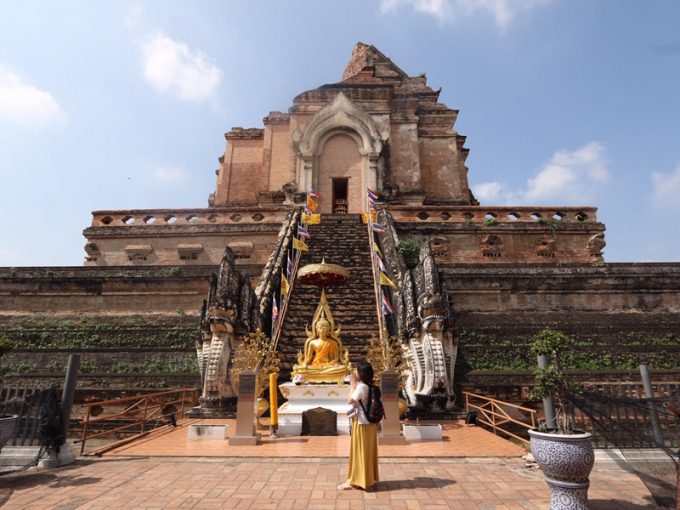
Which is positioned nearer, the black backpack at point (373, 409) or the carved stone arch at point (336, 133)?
the black backpack at point (373, 409)

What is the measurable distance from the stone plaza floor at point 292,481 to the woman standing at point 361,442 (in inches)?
6.1

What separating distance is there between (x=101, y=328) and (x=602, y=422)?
13.0 meters

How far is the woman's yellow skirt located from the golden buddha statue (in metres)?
3.72

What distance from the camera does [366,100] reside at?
25.7 meters

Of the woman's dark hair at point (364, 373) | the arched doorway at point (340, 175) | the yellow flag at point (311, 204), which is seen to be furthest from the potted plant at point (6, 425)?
the arched doorway at point (340, 175)

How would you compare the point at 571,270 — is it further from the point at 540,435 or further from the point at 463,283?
the point at 540,435

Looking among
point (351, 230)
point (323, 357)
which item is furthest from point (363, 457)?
point (351, 230)

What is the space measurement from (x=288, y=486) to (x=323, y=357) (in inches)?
167

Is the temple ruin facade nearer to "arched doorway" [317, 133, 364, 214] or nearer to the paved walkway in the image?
"arched doorway" [317, 133, 364, 214]

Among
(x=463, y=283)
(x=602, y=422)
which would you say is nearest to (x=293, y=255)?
(x=463, y=283)

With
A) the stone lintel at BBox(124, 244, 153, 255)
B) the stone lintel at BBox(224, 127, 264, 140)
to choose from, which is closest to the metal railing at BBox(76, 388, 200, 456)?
the stone lintel at BBox(124, 244, 153, 255)

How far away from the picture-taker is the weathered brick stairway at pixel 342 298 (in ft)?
37.9

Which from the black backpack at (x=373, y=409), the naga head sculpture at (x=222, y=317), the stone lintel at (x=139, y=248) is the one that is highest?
the stone lintel at (x=139, y=248)

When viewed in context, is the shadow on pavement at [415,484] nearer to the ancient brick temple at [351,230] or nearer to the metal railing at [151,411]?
the ancient brick temple at [351,230]
